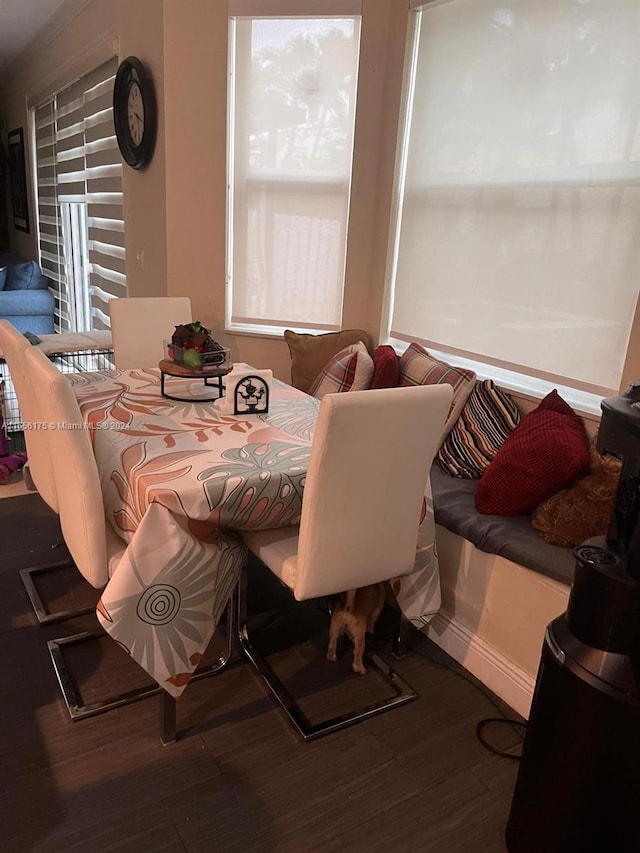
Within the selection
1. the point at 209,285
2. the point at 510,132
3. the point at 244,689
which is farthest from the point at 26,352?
the point at 510,132

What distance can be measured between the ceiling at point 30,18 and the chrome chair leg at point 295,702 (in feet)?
14.3

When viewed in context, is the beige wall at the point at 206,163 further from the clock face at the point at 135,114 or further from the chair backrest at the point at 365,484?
the chair backrest at the point at 365,484

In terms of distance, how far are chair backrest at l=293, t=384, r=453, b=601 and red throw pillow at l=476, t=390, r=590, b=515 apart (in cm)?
42

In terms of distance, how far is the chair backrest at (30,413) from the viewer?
6.40ft

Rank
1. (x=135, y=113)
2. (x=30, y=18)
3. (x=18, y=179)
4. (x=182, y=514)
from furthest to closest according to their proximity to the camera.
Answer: (x=18, y=179), (x=30, y=18), (x=135, y=113), (x=182, y=514)

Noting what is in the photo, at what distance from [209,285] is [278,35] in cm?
129

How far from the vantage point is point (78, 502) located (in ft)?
5.55

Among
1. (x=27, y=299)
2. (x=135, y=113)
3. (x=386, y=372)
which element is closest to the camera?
(x=386, y=372)

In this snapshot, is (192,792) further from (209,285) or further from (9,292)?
(9,292)

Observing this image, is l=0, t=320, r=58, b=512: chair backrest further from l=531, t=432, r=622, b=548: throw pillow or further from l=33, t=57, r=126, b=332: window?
l=33, t=57, r=126, b=332: window

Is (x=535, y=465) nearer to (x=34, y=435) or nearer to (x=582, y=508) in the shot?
(x=582, y=508)

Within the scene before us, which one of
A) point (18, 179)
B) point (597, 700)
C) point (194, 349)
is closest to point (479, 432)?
point (194, 349)

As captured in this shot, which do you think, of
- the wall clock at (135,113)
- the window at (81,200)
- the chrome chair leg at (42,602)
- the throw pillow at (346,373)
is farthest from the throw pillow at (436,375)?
the window at (81,200)

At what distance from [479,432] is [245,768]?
1.50 m
